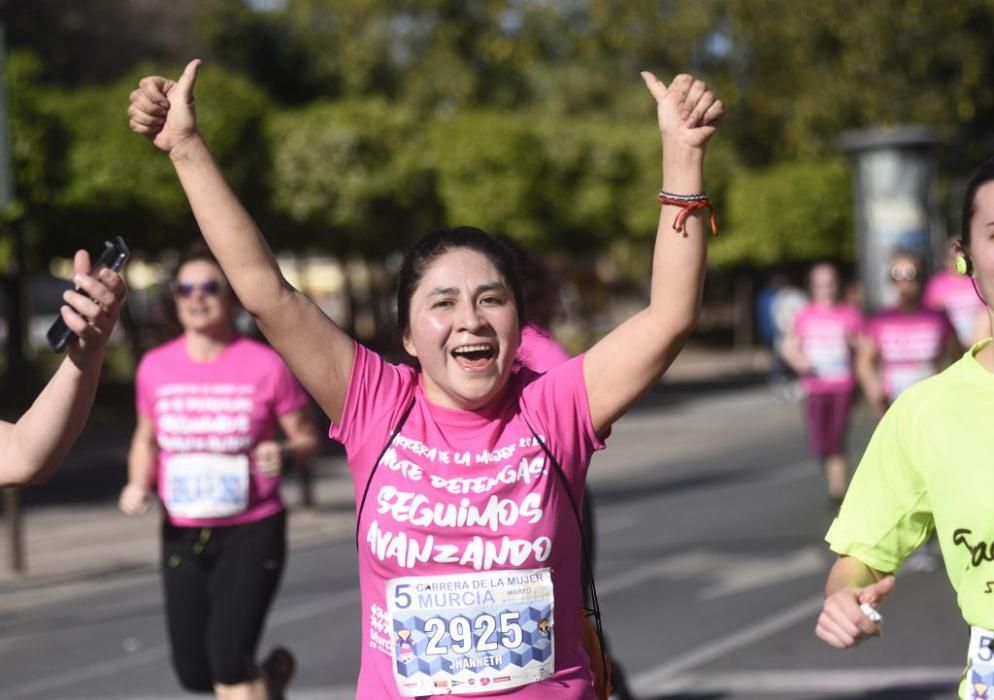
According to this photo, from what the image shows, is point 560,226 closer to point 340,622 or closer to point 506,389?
point 340,622

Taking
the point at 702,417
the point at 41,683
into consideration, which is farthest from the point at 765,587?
the point at 702,417

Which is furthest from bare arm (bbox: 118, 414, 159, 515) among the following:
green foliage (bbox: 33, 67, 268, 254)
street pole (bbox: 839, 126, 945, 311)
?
green foliage (bbox: 33, 67, 268, 254)

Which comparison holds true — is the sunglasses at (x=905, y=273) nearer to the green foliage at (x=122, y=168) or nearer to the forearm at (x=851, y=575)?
the forearm at (x=851, y=575)

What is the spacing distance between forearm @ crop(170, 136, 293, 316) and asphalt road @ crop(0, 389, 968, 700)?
14.2 feet

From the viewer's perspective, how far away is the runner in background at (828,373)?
1331 cm

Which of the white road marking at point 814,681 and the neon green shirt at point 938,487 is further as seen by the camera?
the white road marking at point 814,681

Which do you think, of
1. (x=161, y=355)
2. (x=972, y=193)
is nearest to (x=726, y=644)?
(x=161, y=355)

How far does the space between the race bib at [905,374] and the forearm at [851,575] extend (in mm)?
7822

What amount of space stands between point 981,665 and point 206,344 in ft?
13.0

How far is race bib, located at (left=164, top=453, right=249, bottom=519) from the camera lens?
6.12 m

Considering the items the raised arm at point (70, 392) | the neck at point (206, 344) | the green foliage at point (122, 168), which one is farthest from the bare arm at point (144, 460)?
the green foliage at point (122, 168)

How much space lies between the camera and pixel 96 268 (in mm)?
3281

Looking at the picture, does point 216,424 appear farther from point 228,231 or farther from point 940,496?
point 940,496

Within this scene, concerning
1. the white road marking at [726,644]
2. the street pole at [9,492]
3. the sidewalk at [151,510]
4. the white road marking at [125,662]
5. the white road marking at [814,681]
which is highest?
the street pole at [9,492]
